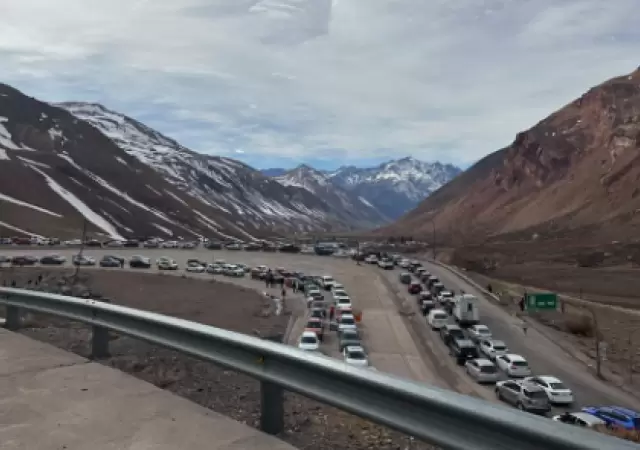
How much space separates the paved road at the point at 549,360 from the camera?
3228 centimetres

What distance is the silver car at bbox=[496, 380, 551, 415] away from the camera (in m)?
26.8

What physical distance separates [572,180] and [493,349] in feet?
353

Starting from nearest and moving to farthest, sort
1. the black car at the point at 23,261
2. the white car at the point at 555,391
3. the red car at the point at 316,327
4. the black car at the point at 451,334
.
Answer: the white car at the point at 555,391, the red car at the point at 316,327, the black car at the point at 451,334, the black car at the point at 23,261

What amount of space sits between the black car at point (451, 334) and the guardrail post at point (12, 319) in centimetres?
3510

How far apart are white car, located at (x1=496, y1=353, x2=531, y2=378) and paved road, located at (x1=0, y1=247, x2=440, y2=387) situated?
13.7ft

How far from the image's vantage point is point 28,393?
614cm

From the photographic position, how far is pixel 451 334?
144ft

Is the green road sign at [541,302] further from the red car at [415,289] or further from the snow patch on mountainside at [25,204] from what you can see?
the snow patch on mountainside at [25,204]

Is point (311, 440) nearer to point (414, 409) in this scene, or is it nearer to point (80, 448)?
point (414, 409)

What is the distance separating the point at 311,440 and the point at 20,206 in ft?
457

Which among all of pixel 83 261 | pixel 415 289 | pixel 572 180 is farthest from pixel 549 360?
pixel 572 180

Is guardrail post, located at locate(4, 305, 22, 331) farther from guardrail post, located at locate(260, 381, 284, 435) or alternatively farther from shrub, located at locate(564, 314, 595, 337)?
shrub, located at locate(564, 314, 595, 337)

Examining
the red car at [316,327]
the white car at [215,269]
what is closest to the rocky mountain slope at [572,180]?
the white car at [215,269]

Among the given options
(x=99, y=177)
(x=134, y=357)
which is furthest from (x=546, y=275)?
(x=99, y=177)
